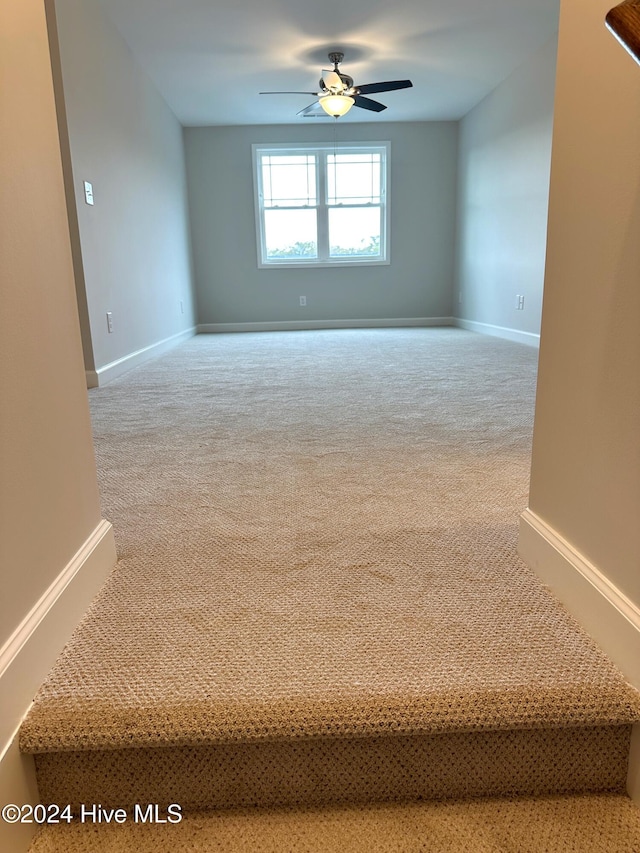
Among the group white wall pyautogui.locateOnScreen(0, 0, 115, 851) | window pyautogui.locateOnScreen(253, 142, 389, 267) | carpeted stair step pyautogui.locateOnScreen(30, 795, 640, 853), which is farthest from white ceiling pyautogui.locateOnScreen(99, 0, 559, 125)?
carpeted stair step pyautogui.locateOnScreen(30, 795, 640, 853)

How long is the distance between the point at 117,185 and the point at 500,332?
3.85 metres

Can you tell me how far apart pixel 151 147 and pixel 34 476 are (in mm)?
5080

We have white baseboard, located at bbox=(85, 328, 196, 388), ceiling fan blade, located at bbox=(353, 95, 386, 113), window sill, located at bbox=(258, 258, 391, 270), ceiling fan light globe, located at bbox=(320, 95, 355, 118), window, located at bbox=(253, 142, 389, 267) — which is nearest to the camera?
white baseboard, located at bbox=(85, 328, 196, 388)

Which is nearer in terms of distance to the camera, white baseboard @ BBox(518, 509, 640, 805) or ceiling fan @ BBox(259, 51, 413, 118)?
white baseboard @ BBox(518, 509, 640, 805)

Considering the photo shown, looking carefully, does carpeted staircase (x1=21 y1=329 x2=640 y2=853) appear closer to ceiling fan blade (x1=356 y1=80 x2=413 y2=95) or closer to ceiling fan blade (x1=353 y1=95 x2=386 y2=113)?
ceiling fan blade (x1=356 y1=80 x2=413 y2=95)

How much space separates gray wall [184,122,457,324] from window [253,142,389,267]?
0.12m

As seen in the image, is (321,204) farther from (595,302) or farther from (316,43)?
(595,302)

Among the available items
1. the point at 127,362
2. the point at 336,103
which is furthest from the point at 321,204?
the point at 127,362

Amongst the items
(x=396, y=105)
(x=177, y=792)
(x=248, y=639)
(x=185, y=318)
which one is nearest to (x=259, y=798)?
(x=177, y=792)

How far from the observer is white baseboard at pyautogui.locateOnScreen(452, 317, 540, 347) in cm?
484

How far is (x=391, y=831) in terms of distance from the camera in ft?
2.41

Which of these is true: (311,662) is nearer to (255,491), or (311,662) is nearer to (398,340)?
(255,491)

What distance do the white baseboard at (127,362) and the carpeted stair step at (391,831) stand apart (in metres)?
2.74

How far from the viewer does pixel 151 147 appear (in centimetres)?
500
